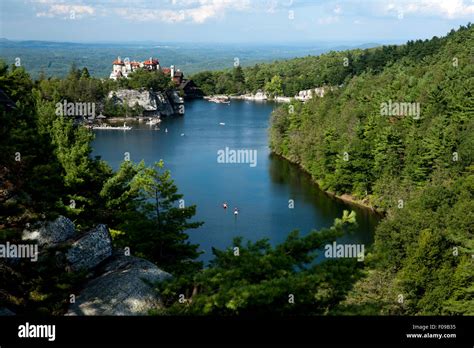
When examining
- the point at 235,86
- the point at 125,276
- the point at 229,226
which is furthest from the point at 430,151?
the point at 235,86

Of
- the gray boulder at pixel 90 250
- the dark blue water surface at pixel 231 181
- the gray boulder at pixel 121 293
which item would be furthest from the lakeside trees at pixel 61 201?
the dark blue water surface at pixel 231 181

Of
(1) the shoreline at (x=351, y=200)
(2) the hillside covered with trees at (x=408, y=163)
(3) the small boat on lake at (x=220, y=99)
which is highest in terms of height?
(3) the small boat on lake at (x=220, y=99)

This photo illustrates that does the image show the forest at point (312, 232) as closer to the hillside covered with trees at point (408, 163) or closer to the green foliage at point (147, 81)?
the hillside covered with trees at point (408, 163)

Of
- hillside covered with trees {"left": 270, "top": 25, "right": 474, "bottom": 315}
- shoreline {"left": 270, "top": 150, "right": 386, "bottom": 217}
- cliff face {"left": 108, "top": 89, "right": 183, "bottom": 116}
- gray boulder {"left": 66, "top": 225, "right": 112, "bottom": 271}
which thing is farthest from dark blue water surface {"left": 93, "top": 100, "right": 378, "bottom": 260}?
gray boulder {"left": 66, "top": 225, "right": 112, "bottom": 271}

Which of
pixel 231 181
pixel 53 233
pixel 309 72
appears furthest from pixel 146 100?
pixel 53 233

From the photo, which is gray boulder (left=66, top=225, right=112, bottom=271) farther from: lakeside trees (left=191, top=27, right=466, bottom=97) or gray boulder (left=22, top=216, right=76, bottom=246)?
lakeside trees (left=191, top=27, right=466, bottom=97)

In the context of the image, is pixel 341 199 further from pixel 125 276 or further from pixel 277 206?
pixel 125 276
